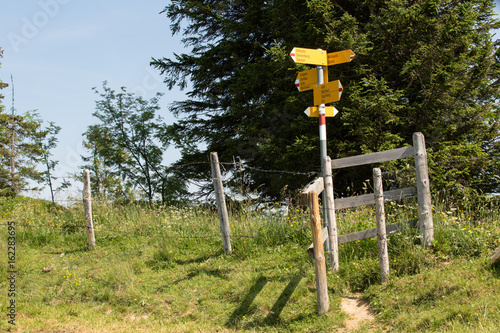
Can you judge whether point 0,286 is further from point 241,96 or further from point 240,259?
point 241,96

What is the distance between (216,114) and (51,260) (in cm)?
936

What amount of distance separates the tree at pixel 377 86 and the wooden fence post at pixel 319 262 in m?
3.74

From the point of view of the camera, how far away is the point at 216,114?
1694 cm

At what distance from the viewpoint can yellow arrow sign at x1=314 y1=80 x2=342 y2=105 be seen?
7.02 m

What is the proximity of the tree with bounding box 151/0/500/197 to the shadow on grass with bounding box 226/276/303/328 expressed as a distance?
11.2 feet

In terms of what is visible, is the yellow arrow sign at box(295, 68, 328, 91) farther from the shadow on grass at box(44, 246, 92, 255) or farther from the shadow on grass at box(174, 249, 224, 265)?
the shadow on grass at box(44, 246, 92, 255)

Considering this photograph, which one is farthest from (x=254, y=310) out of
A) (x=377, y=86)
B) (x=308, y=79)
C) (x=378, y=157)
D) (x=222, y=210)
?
(x=377, y=86)

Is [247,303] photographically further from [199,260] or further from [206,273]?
[199,260]

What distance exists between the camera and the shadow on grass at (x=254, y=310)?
6.34 m

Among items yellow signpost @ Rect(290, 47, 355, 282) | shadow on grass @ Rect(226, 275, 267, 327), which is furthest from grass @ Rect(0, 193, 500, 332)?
yellow signpost @ Rect(290, 47, 355, 282)

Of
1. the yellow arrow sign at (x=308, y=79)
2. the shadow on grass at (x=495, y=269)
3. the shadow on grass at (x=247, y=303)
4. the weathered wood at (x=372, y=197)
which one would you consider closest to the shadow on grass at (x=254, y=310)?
the shadow on grass at (x=247, y=303)

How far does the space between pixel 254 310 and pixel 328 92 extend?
384 cm

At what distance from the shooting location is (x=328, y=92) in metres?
7.12

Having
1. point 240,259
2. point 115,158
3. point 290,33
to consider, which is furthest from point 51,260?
point 115,158
